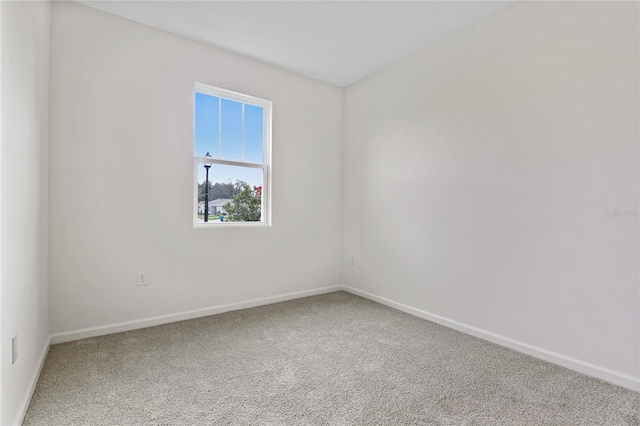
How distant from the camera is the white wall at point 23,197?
137cm

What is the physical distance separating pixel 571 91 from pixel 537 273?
4.17 ft

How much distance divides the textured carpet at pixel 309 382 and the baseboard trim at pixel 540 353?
0.06m

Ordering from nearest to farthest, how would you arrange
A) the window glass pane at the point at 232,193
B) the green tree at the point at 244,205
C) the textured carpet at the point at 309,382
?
the textured carpet at the point at 309,382 < the window glass pane at the point at 232,193 < the green tree at the point at 244,205

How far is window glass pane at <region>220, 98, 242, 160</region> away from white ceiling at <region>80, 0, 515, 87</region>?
0.55m

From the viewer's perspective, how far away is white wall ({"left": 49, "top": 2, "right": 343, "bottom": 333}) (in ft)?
7.98

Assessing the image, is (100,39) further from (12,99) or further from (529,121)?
(529,121)

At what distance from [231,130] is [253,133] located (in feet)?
0.83

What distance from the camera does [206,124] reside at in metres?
3.16

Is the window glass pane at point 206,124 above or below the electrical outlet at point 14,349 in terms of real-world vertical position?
above

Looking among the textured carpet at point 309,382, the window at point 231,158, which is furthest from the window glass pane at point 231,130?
the textured carpet at point 309,382

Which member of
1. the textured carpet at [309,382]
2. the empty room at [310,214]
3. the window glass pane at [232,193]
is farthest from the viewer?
the window glass pane at [232,193]

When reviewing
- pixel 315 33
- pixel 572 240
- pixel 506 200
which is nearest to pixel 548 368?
pixel 572 240

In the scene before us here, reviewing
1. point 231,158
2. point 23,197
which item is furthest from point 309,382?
point 231,158

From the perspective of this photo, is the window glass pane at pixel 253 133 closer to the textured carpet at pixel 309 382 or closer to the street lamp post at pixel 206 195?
the street lamp post at pixel 206 195
